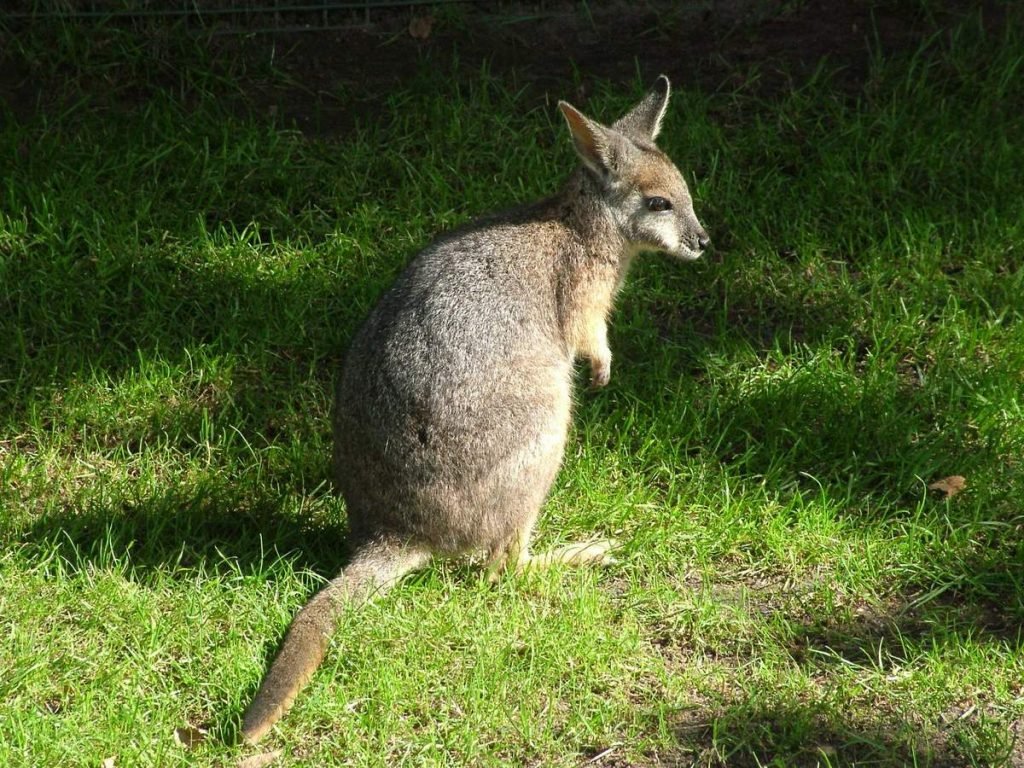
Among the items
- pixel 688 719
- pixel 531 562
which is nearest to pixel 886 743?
pixel 688 719

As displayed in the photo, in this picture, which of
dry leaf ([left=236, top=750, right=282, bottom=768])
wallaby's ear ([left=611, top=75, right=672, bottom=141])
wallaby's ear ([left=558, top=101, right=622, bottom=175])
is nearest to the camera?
dry leaf ([left=236, top=750, right=282, bottom=768])

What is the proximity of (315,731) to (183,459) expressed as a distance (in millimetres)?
1566

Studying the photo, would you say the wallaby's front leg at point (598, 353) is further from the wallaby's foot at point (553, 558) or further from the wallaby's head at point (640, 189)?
the wallaby's foot at point (553, 558)

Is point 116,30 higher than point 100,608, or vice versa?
point 116,30

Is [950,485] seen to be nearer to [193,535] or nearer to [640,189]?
[640,189]

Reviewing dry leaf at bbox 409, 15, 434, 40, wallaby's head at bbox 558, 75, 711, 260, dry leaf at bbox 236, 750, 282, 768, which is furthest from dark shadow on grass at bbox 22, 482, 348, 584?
dry leaf at bbox 409, 15, 434, 40

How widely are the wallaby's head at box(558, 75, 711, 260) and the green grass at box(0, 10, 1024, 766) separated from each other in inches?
28.5

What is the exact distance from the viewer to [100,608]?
4395 mm

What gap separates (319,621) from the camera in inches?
165

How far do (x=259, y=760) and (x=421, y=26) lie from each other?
4.40 m

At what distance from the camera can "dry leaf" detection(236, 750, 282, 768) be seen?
385 centimetres

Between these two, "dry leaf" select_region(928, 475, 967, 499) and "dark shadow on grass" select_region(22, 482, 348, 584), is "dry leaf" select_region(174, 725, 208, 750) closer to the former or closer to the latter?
"dark shadow on grass" select_region(22, 482, 348, 584)

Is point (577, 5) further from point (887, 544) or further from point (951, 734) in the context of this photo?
point (951, 734)

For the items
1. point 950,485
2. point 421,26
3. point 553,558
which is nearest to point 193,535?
point 553,558
